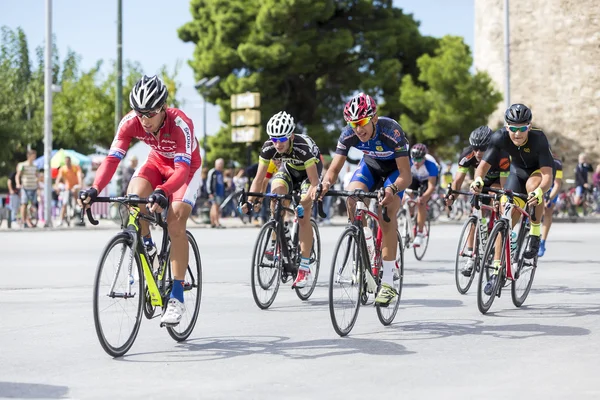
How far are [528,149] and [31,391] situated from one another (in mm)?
5739

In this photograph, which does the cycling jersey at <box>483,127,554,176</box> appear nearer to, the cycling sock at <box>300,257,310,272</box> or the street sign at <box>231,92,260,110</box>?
the cycling sock at <box>300,257,310,272</box>

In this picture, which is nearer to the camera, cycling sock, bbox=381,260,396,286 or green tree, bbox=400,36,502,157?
cycling sock, bbox=381,260,396,286

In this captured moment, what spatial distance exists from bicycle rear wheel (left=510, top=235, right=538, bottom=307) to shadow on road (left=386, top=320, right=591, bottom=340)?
3.79ft

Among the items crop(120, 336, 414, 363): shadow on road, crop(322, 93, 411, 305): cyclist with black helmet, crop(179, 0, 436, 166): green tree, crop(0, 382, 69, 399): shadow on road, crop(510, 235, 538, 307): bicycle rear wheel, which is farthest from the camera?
crop(179, 0, 436, 166): green tree

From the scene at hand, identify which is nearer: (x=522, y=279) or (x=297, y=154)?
(x=522, y=279)

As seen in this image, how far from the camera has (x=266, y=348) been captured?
313 inches

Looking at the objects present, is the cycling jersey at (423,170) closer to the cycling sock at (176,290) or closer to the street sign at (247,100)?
the cycling sock at (176,290)

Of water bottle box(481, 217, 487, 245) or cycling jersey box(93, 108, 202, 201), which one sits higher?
cycling jersey box(93, 108, 202, 201)

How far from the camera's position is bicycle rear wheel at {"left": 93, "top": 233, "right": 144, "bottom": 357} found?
7246 mm

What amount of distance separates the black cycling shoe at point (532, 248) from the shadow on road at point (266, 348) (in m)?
2.70

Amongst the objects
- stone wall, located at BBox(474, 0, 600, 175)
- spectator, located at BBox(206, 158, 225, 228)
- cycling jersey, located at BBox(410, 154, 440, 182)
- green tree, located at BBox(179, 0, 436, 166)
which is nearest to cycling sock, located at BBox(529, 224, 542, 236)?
cycling jersey, located at BBox(410, 154, 440, 182)

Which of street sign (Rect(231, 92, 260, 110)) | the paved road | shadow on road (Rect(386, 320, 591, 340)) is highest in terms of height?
street sign (Rect(231, 92, 260, 110))

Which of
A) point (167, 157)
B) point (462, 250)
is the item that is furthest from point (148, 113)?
point (462, 250)

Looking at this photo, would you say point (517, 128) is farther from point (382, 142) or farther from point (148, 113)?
point (148, 113)
